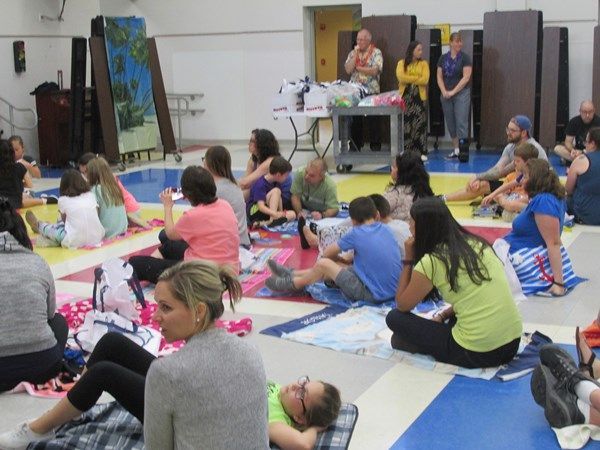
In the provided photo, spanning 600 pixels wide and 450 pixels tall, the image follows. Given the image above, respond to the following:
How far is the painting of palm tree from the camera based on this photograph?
44.0 feet

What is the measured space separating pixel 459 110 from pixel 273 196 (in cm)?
561

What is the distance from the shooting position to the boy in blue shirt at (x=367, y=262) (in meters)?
6.04

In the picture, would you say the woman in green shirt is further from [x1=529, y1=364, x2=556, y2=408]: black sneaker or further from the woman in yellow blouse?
the woman in yellow blouse

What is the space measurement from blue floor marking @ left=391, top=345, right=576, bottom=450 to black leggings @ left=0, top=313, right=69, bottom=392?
1785mm

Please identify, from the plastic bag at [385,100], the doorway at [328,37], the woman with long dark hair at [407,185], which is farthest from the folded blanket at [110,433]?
the doorway at [328,37]

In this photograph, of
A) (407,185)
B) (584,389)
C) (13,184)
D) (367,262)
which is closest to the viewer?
(584,389)

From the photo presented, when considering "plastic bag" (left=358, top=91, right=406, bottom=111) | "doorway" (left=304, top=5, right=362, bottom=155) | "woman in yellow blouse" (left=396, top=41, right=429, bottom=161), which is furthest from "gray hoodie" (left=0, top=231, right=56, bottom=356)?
"doorway" (left=304, top=5, right=362, bottom=155)

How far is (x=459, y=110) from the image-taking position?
539 inches

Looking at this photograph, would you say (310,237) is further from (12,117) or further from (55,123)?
(12,117)

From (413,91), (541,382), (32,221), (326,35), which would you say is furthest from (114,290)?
(326,35)

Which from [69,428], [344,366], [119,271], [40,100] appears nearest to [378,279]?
[344,366]

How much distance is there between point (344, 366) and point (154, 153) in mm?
10967

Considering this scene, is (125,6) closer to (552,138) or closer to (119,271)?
(552,138)

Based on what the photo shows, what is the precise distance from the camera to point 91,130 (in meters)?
13.6
